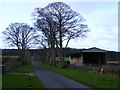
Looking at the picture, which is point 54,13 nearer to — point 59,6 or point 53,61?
point 59,6

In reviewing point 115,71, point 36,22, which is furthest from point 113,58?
point 115,71

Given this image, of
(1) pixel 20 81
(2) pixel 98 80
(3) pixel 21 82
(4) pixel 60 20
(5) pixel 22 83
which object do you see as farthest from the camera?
(4) pixel 60 20

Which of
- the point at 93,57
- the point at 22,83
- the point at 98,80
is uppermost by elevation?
the point at 22,83

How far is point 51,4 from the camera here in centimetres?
5900

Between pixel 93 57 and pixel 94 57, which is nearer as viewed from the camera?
pixel 94 57

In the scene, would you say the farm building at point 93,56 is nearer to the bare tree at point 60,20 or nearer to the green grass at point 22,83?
the bare tree at point 60,20

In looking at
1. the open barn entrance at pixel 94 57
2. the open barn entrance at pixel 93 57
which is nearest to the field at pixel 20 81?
the open barn entrance at pixel 94 57

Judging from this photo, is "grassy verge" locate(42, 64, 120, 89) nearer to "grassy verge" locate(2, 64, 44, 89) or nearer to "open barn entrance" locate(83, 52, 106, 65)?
"grassy verge" locate(2, 64, 44, 89)

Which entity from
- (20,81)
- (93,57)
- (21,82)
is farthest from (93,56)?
(21,82)

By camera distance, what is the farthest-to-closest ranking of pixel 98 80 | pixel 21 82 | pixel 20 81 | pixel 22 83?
pixel 98 80 → pixel 20 81 → pixel 21 82 → pixel 22 83

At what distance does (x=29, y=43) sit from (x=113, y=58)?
135 feet

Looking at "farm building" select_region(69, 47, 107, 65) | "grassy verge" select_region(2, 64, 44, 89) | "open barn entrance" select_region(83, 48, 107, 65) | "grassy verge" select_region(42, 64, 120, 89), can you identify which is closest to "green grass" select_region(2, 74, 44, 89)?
"grassy verge" select_region(2, 64, 44, 89)

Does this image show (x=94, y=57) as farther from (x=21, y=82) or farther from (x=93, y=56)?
(x=21, y=82)

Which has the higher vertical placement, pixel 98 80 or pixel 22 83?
pixel 22 83
